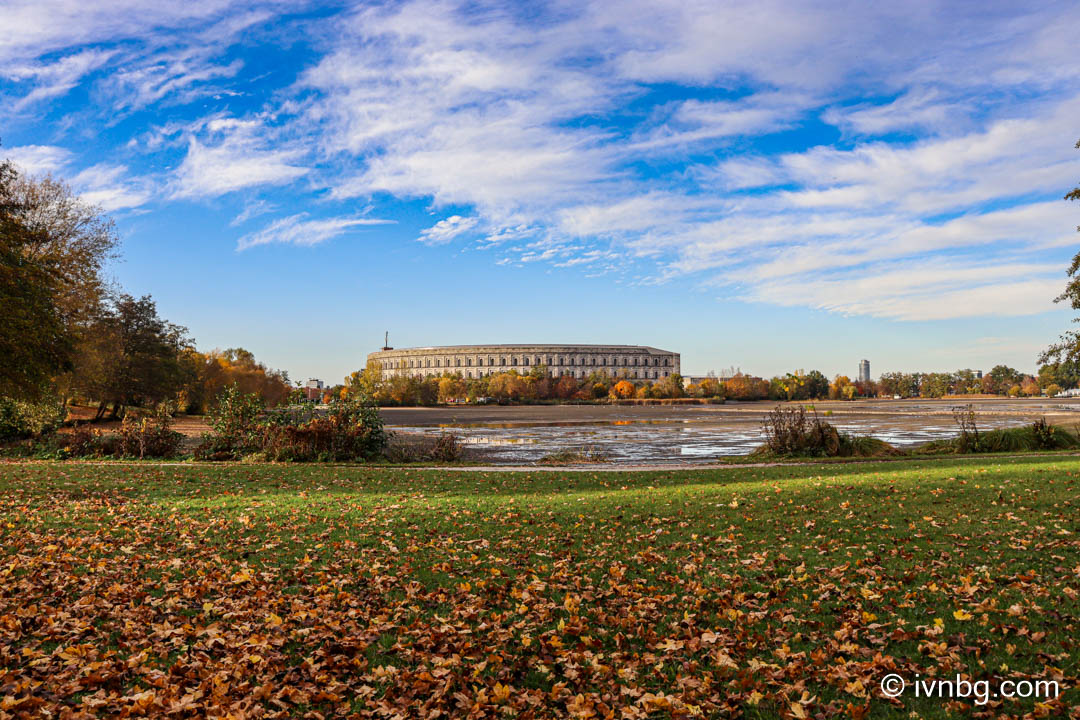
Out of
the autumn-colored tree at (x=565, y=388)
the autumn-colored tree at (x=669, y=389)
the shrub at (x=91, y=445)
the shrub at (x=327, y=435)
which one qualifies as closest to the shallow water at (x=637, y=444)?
the shrub at (x=327, y=435)

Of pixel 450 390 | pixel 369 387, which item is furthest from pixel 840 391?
pixel 369 387

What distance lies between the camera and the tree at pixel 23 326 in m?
18.8

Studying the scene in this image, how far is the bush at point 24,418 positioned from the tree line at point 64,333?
0.04 meters

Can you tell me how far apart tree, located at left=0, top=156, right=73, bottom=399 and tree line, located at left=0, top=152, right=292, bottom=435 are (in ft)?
0.10

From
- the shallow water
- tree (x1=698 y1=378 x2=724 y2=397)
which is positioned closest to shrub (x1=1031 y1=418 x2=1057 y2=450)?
the shallow water

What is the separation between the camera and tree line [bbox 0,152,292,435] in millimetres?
19938

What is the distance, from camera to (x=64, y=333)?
74.6ft

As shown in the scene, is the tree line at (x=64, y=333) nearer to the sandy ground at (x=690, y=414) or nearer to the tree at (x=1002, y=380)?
the sandy ground at (x=690, y=414)

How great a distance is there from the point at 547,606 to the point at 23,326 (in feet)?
63.3

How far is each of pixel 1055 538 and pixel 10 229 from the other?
27.0 metres

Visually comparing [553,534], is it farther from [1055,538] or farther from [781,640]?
[1055,538]

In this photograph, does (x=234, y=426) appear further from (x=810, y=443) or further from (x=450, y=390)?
(x=450, y=390)

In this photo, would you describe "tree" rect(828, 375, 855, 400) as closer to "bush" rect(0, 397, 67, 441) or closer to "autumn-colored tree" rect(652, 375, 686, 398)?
"autumn-colored tree" rect(652, 375, 686, 398)

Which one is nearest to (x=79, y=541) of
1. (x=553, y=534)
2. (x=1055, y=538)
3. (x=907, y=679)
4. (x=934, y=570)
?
(x=553, y=534)
